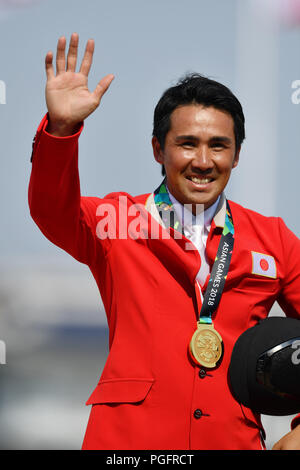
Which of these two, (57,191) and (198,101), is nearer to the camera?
(57,191)

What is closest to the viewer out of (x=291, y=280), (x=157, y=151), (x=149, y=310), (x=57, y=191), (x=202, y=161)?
(x=57, y=191)

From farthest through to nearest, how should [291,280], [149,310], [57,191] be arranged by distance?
[291,280], [149,310], [57,191]

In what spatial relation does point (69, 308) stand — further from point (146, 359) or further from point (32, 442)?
point (146, 359)

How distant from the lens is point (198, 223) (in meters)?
2.79

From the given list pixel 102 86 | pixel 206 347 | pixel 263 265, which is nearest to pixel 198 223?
pixel 263 265

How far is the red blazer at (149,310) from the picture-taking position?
2447 mm

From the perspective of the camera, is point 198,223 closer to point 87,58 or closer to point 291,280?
point 291,280

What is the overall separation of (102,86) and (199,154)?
41 cm

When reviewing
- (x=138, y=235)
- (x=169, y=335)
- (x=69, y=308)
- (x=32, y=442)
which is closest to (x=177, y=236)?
(x=138, y=235)

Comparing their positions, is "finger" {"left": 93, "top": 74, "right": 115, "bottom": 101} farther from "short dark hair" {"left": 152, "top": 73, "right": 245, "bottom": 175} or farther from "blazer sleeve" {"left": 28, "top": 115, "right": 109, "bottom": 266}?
"short dark hair" {"left": 152, "top": 73, "right": 245, "bottom": 175}

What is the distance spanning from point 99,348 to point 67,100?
6803mm

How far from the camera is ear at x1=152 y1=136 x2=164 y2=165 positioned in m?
2.91

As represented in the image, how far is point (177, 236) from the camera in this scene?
266 cm

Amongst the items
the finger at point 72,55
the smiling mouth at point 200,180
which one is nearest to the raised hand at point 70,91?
the finger at point 72,55
